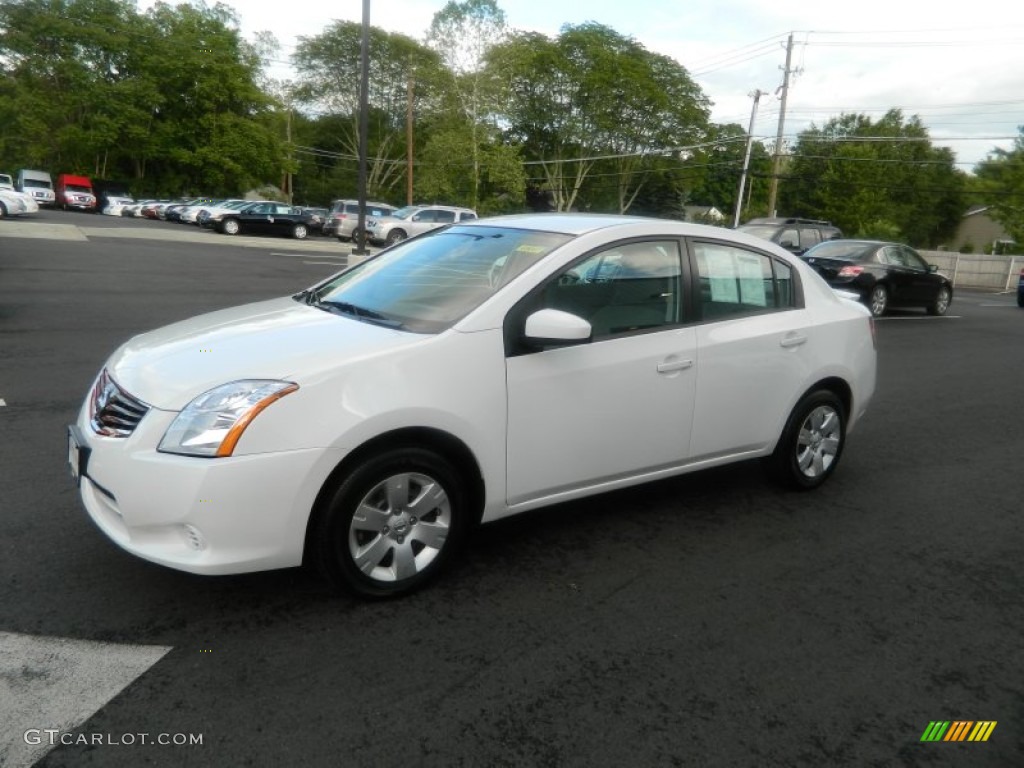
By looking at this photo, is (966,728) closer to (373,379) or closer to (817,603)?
(817,603)

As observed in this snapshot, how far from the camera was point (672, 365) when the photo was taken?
391 cm

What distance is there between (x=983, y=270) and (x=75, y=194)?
5059 cm

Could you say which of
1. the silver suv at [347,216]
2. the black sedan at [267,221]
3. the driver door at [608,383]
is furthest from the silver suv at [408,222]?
the driver door at [608,383]

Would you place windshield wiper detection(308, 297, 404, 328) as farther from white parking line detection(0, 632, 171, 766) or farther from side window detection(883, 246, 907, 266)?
side window detection(883, 246, 907, 266)

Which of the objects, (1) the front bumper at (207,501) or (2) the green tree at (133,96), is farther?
(2) the green tree at (133,96)

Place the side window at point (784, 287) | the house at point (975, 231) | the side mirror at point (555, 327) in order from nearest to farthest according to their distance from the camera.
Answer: the side mirror at point (555, 327) < the side window at point (784, 287) < the house at point (975, 231)

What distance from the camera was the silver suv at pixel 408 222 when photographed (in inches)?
1235

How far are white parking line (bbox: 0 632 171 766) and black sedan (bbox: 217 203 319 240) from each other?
33.9m

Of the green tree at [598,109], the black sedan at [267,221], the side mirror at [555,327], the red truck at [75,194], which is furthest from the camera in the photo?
the green tree at [598,109]

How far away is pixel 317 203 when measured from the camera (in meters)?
69.6

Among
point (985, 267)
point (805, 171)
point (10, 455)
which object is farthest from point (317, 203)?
point (10, 455)

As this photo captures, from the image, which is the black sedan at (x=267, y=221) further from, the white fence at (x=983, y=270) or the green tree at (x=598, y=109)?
the white fence at (x=983, y=270)

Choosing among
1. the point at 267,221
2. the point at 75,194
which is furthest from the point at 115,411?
the point at 75,194

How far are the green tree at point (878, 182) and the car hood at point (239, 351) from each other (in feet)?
221
